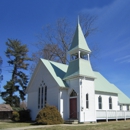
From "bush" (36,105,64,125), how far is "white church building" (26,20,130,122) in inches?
59.1

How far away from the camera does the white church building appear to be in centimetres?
2512

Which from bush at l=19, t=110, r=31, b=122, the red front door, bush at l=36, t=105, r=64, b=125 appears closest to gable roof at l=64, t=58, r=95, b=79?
the red front door

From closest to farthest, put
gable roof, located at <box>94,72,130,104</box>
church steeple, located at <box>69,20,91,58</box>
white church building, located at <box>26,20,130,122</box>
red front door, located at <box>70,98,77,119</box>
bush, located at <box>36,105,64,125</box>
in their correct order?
bush, located at <box>36,105,64,125</box> → white church building, located at <box>26,20,130,122</box> → red front door, located at <box>70,98,77,119</box> → church steeple, located at <box>69,20,91,58</box> → gable roof, located at <box>94,72,130,104</box>

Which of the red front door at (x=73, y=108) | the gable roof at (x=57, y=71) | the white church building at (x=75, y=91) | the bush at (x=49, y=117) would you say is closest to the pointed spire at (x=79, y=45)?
the white church building at (x=75, y=91)

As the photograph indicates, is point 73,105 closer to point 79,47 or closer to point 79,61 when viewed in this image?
point 79,61

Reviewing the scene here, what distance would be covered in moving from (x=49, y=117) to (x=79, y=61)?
815cm

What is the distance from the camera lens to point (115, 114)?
94.7ft

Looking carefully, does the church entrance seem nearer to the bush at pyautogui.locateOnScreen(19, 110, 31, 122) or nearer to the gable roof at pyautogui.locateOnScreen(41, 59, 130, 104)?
the gable roof at pyautogui.locateOnScreen(41, 59, 130, 104)

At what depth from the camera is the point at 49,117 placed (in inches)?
898

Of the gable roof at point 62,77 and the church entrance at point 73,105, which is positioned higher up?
the gable roof at point 62,77

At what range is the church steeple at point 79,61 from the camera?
2590cm

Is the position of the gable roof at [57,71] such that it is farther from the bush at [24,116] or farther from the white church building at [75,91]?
the bush at [24,116]

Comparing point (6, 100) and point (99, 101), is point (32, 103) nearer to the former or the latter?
point (99, 101)

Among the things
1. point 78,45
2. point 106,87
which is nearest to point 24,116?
point 78,45
